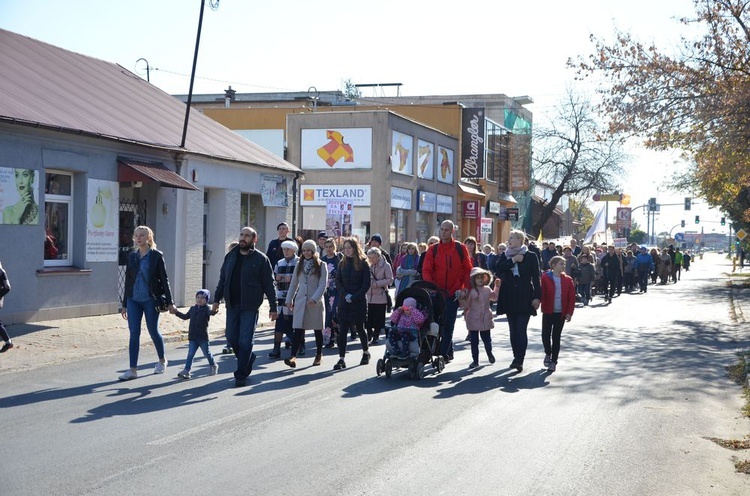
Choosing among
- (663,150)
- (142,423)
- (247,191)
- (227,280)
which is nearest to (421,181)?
(247,191)

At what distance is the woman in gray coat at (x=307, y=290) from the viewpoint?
12.0 meters

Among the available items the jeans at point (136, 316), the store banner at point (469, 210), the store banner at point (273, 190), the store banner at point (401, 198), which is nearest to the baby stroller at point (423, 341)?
the jeans at point (136, 316)

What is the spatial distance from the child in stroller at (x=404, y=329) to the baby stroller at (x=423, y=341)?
0.04 meters

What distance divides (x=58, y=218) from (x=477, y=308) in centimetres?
949

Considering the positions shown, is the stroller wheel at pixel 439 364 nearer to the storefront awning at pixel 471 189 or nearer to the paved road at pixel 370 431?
the paved road at pixel 370 431

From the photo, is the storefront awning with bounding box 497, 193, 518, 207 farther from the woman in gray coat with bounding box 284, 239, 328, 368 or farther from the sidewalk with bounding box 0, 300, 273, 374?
the woman in gray coat with bounding box 284, 239, 328, 368

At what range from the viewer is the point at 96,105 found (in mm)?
20344

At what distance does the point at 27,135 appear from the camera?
1638 centimetres

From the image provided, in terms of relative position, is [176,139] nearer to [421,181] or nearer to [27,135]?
[27,135]

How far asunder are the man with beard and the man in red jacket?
2.71m

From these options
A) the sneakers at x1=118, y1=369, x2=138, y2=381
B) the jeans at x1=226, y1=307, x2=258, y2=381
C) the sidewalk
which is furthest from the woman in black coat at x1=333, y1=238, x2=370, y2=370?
the sidewalk

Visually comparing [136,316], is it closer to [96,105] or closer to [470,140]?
[96,105]

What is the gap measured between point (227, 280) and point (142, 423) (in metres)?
2.80

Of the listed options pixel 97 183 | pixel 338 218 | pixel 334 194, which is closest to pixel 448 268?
pixel 97 183
